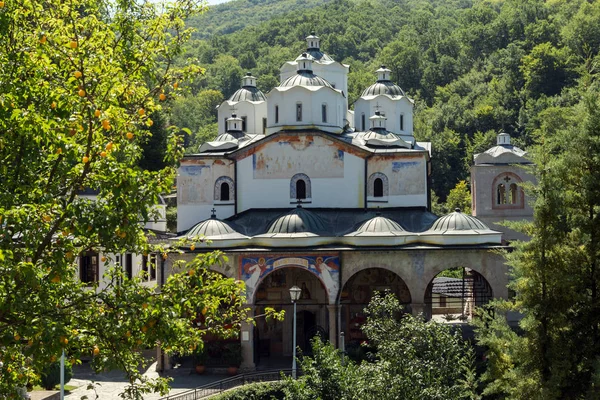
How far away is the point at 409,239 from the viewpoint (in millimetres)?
32375

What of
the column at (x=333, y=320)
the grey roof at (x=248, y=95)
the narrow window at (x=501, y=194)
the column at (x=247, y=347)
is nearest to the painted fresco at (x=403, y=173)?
the column at (x=333, y=320)

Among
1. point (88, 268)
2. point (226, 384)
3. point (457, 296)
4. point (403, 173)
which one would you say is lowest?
point (226, 384)

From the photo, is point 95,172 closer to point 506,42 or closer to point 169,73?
point 169,73

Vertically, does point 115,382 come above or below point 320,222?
below

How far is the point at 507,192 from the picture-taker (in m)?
41.7

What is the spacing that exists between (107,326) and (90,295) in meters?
0.52

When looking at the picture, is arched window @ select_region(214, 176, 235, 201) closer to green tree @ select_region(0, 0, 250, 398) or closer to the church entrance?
the church entrance

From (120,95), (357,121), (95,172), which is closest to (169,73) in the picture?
(120,95)

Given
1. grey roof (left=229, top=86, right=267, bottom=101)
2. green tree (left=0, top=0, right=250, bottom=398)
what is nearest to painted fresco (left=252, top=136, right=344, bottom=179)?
grey roof (left=229, top=86, right=267, bottom=101)

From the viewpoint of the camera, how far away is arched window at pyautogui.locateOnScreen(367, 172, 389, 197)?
36.0m

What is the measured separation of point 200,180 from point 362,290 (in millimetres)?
7933

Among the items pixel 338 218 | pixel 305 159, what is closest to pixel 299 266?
pixel 338 218

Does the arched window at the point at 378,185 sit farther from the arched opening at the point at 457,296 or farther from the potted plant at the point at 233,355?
the potted plant at the point at 233,355

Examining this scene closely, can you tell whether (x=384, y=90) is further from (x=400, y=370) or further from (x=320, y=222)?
(x=400, y=370)
